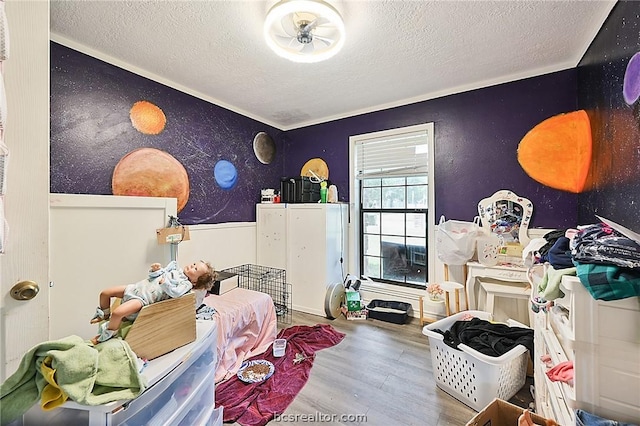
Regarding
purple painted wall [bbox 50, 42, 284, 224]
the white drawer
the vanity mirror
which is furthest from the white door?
the vanity mirror

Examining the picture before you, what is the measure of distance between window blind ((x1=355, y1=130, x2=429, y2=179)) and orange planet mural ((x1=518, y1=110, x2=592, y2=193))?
34.9 inches

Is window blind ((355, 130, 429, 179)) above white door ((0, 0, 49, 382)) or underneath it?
above

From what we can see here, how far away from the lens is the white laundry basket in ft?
4.97

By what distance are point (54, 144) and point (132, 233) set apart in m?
0.82

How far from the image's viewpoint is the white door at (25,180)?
29.7 inches

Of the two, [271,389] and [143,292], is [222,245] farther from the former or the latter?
[143,292]

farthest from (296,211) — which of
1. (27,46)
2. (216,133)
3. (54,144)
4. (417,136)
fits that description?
(27,46)

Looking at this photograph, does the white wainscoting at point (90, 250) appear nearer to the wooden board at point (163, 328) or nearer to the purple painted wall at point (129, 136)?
the purple painted wall at point (129, 136)

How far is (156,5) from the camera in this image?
62.6 inches

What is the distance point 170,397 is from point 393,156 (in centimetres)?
288

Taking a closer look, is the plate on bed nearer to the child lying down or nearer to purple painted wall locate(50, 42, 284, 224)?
the child lying down

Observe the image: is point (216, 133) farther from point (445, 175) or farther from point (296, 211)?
point (445, 175)

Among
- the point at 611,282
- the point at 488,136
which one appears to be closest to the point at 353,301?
the point at 488,136

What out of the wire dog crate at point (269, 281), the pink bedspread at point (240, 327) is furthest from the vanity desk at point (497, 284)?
the wire dog crate at point (269, 281)
